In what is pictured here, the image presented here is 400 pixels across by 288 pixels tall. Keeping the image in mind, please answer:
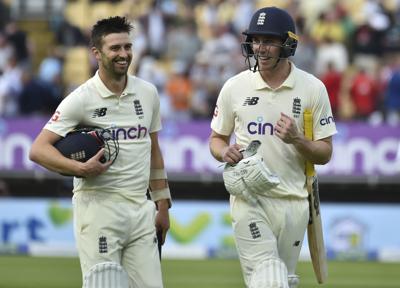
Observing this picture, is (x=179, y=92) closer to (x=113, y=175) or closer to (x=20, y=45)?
(x=20, y=45)

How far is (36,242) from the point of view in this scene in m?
14.3

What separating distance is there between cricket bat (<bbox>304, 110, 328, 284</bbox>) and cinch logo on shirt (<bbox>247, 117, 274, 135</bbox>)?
0.71 ft

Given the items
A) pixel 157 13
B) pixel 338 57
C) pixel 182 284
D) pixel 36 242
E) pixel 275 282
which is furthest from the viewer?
pixel 157 13

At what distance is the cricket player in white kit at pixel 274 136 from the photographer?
681 centimetres

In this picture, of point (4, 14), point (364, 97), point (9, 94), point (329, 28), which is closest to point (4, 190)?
point (9, 94)

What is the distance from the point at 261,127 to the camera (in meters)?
6.86

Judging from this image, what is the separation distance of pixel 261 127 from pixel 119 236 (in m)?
1.05

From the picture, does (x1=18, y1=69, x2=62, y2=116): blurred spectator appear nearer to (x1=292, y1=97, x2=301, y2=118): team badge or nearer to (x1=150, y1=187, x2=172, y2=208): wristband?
(x1=150, y1=187, x2=172, y2=208): wristband

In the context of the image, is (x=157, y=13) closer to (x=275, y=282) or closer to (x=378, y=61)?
(x=378, y=61)

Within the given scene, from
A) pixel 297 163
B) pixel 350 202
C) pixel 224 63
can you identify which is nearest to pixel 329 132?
pixel 297 163

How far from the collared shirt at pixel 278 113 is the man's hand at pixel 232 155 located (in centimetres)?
16

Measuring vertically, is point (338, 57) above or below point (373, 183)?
above

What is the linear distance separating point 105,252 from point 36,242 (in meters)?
7.90

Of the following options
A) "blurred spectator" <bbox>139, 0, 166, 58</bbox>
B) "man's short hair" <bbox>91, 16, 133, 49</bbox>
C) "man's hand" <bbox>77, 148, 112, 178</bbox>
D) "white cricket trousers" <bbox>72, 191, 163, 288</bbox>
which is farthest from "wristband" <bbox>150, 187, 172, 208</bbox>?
"blurred spectator" <bbox>139, 0, 166, 58</bbox>
